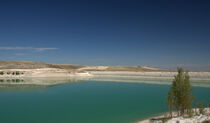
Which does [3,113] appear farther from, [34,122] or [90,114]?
[90,114]

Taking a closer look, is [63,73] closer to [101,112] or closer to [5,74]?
[5,74]

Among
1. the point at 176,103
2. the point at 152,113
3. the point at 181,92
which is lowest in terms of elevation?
the point at 152,113

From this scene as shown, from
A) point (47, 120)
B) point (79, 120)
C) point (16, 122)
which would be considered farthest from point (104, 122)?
point (16, 122)

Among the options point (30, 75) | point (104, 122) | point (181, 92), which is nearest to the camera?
point (181, 92)

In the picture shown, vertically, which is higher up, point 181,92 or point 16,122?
point 181,92

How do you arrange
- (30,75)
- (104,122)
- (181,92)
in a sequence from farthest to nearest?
(30,75) → (104,122) → (181,92)

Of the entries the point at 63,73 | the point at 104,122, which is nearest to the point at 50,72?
the point at 63,73

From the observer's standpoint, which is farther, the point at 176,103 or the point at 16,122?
the point at 16,122
